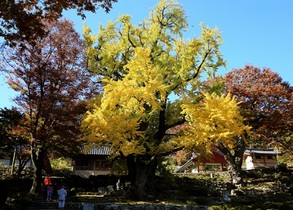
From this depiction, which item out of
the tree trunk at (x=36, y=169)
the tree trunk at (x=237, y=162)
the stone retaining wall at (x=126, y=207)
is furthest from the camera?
the tree trunk at (x=237, y=162)

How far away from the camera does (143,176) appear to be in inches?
617

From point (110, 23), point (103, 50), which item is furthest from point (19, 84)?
point (110, 23)

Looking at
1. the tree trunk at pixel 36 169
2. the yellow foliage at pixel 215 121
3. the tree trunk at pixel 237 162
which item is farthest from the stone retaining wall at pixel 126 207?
the tree trunk at pixel 237 162

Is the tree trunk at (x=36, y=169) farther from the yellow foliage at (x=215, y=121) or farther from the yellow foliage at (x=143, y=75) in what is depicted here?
the yellow foliage at (x=215, y=121)

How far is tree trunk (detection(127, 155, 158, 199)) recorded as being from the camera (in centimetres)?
1527

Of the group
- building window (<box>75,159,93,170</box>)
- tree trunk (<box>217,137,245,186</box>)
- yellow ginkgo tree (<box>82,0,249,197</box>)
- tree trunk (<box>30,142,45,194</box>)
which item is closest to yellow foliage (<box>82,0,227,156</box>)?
yellow ginkgo tree (<box>82,0,249,197</box>)

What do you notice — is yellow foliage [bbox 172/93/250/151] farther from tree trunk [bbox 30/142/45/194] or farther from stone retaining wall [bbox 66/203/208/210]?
tree trunk [bbox 30/142/45/194]

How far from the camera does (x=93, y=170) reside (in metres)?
28.8

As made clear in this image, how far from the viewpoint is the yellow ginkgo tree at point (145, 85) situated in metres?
13.3

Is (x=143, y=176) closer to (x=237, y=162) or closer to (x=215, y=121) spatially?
(x=215, y=121)

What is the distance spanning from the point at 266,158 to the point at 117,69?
3197cm

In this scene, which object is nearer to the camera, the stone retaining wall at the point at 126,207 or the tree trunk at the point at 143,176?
the stone retaining wall at the point at 126,207

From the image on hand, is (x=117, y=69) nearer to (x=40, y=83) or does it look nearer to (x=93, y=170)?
(x=40, y=83)

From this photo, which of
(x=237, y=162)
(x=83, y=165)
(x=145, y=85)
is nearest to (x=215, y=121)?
(x=145, y=85)
